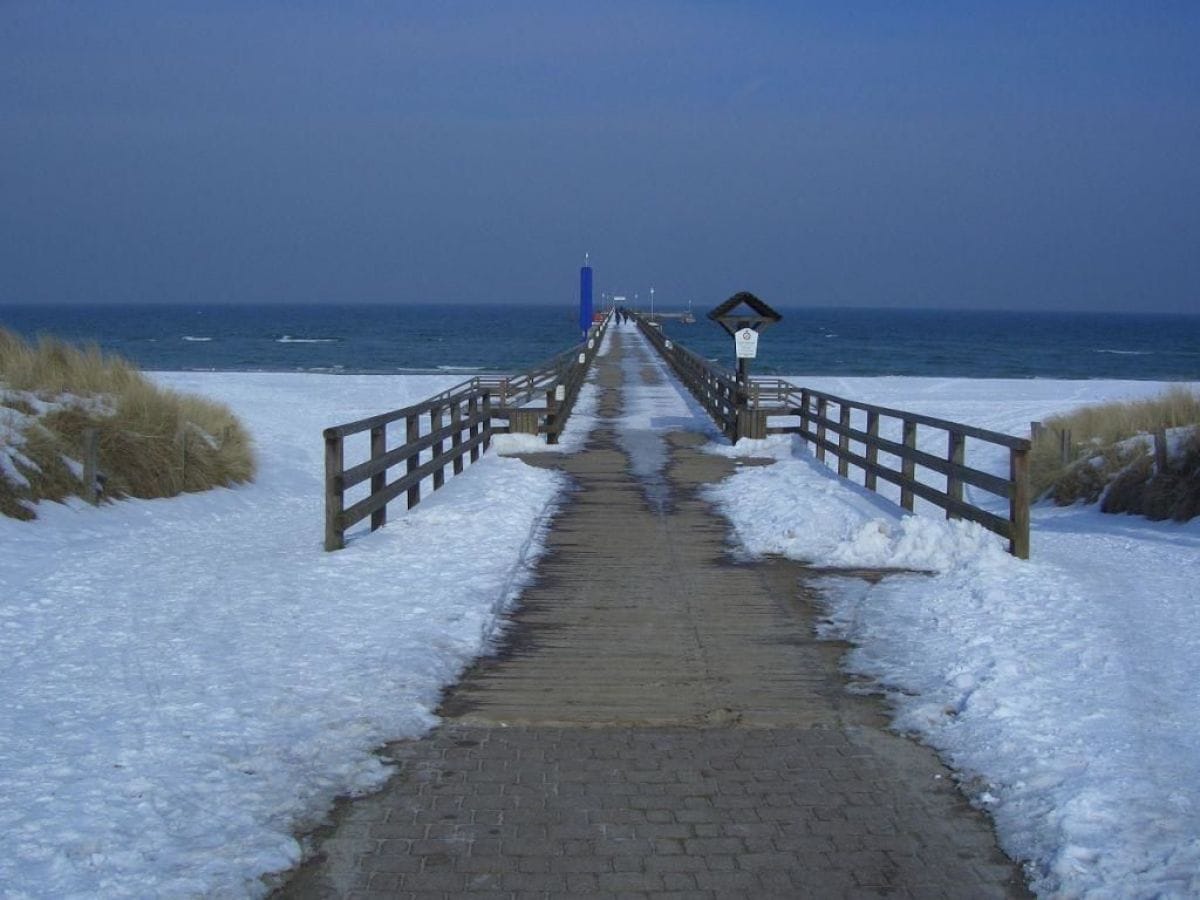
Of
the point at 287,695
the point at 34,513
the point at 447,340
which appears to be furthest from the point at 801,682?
the point at 447,340

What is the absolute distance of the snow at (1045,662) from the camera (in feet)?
16.6

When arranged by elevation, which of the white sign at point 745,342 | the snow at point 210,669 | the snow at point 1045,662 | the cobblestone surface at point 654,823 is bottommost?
the cobblestone surface at point 654,823

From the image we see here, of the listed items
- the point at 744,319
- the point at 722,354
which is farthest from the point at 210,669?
the point at 722,354

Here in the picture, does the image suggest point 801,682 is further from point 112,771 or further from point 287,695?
point 112,771

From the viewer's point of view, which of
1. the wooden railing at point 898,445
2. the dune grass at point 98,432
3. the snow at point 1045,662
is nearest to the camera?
the snow at point 1045,662

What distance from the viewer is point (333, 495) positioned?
10.9 meters

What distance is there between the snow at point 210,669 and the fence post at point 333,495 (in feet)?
0.59

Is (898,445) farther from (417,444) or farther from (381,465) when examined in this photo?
(381,465)

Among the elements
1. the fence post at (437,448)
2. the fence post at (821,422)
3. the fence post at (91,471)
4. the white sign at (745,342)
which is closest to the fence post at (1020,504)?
the fence post at (437,448)

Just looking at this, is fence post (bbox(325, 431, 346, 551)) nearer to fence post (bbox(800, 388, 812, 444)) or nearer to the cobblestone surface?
the cobblestone surface

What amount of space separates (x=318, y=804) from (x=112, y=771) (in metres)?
0.96

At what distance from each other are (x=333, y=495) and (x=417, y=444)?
2993 mm

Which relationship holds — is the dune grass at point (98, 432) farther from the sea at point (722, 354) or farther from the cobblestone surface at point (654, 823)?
the sea at point (722, 354)

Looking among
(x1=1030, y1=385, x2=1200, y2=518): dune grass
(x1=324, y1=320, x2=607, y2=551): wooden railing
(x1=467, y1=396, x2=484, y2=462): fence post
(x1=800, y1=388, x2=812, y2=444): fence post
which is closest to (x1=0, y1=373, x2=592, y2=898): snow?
(x1=324, y1=320, x2=607, y2=551): wooden railing
